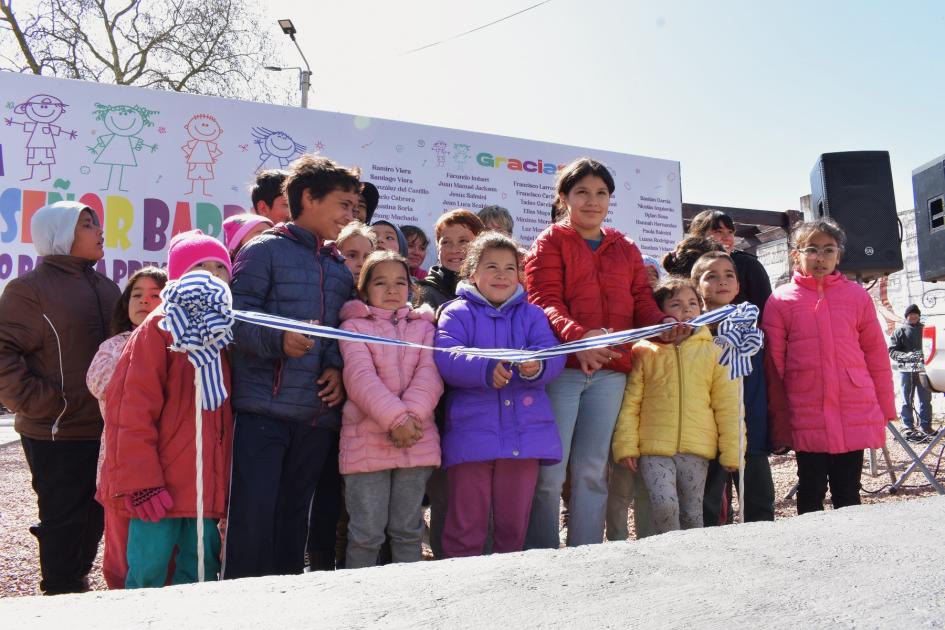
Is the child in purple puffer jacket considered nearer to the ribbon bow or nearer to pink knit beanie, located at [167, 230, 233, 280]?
the ribbon bow

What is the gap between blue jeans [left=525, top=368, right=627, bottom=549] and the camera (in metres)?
3.33

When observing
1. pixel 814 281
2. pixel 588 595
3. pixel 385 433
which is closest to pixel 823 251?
pixel 814 281

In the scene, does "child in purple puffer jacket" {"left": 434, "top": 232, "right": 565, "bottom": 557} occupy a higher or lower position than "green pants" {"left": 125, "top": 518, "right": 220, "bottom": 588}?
higher

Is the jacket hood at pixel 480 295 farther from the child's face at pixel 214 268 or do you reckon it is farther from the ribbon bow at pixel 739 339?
the child's face at pixel 214 268

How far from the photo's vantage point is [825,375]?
3885 millimetres

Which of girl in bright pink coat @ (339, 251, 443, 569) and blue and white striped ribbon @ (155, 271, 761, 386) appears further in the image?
girl in bright pink coat @ (339, 251, 443, 569)

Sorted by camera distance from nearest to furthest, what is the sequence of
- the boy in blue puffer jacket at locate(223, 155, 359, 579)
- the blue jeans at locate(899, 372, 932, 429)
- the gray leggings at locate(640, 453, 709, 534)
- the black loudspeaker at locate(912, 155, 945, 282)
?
the boy in blue puffer jacket at locate(223, 155, 359, 579) < the gray leggings at locate(640, 453, 709, 534) < the black loudspeaker at locate(912, 155, 945, 282) < the blue jeans at locate(899, 372, 932, 429)

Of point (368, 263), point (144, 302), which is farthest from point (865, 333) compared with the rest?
point (144, 302)

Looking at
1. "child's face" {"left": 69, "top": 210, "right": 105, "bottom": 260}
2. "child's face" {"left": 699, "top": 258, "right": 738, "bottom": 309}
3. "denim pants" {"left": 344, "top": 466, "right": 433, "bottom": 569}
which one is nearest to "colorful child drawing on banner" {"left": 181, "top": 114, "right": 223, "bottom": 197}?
"child's face" {"left": 69, "top": 210, "right": 105, "bottom": 260}

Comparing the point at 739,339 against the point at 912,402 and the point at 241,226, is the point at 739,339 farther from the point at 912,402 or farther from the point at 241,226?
the point at 912,402

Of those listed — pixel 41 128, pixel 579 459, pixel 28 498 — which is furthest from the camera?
pixel 28 498

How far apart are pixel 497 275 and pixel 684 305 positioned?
3.60 feet

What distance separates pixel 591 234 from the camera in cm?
372

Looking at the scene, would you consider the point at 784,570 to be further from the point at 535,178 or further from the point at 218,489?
the point at 535,178
